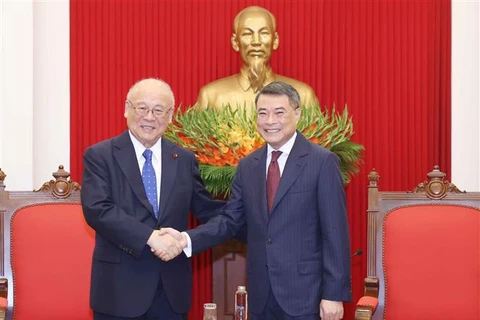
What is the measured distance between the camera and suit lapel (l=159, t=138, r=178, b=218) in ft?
8.53

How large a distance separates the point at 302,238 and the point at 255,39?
1.69 m

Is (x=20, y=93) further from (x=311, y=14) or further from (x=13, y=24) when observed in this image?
(x=311, y=14)

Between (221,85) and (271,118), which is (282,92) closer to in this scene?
(271,118)

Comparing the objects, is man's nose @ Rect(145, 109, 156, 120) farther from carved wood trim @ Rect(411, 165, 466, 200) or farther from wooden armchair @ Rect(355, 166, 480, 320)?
carved wood trim @ Rect(411, 165, 466, 200)

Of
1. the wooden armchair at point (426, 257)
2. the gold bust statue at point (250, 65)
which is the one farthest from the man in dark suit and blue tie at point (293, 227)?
the gold bust statue at point (250, 65)

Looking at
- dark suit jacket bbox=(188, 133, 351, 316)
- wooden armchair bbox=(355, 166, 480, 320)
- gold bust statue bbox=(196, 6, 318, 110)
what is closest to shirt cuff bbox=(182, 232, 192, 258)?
dark suit jacket bbox=(188, 133, 351, 316)

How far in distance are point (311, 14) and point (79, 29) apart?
1.41m

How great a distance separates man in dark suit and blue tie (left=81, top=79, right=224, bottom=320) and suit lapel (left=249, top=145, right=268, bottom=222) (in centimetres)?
28

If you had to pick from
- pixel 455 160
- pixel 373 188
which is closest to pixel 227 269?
pixel 373 188

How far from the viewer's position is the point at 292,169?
8.07ft

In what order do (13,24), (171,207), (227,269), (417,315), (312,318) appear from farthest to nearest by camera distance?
(13,24) → (227,269) → (417,315) → (171,207) → (312,318)

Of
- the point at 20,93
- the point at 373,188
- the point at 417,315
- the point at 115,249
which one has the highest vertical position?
the point at 20,93

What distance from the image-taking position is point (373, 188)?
3197 mm

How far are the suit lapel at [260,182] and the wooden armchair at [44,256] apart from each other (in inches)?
40.7
